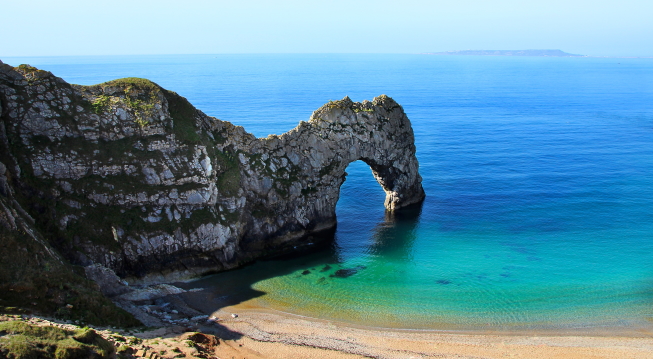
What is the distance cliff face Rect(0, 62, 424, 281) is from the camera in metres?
45.1

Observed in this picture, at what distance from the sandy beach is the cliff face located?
36.8ft

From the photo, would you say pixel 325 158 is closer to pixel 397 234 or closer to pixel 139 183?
pixel 397 234

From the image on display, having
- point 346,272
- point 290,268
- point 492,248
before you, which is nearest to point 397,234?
point 492,248

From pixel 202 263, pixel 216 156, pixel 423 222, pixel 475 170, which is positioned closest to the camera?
pixel 202 263

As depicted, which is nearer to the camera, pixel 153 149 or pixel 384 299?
pixel 384 299

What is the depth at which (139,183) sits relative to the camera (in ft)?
158

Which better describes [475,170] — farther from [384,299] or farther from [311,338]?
[311,338]

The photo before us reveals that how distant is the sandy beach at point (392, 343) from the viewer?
37.3 m

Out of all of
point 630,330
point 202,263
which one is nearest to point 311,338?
point 202,263

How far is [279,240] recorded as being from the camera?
184 feet

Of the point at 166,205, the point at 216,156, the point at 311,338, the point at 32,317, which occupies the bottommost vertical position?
the point at 311,338

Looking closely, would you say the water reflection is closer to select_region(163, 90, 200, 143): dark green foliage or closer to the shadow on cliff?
the shadow on cliff

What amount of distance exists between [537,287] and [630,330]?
8.61 metres

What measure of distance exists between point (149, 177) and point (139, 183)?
1131 millimetres
